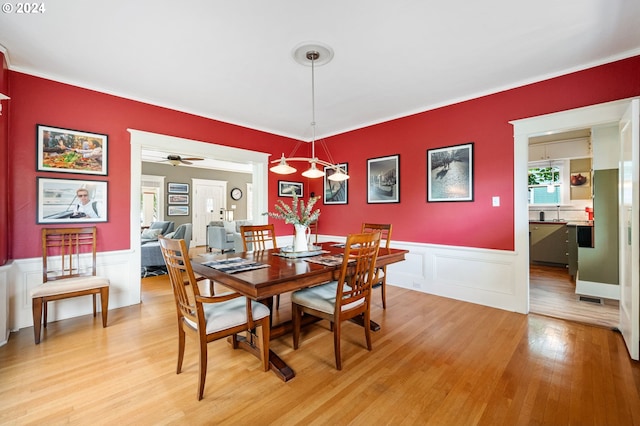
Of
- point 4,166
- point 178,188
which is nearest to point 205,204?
point 178,188

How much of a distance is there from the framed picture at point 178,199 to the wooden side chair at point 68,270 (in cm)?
538

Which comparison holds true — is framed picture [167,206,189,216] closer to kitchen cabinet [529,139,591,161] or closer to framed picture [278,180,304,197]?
framed picture [278,180,304,197]

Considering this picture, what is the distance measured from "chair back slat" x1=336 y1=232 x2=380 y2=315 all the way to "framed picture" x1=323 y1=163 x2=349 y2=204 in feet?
9.08

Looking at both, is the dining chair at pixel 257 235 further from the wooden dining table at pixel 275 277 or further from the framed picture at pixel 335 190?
the framed picture at pixel 335 190

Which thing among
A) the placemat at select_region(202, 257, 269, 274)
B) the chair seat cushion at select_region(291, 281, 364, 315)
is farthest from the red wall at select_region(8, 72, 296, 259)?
the chair seat cushion at select_region(291, 281, 364, 315)

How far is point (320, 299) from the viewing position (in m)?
2.18

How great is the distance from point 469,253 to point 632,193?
159 centimetres

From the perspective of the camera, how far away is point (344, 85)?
3113 millimetres

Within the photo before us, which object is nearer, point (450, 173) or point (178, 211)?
point (450, 173)

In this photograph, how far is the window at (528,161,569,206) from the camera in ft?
18.2

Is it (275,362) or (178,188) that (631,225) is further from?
(178,188)

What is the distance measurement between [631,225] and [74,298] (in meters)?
5.16

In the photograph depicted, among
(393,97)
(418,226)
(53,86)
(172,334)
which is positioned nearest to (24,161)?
(53,86)

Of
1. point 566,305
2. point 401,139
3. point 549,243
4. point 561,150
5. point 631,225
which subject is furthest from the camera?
point 561,150
